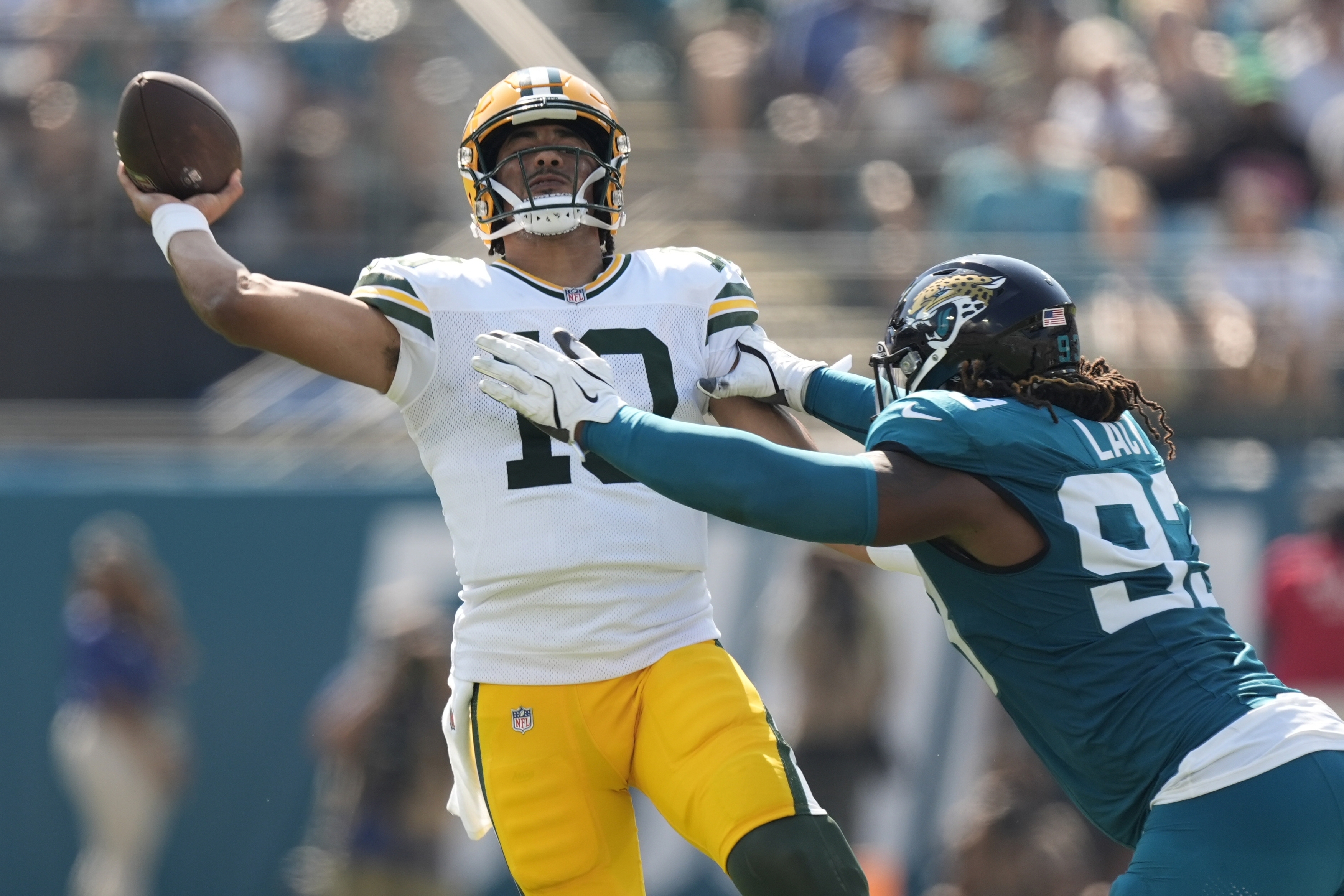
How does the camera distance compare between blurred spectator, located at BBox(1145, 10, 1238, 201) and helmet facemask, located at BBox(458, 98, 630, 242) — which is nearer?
helmet facemask, located at BBox(458, 98, 630, 242)

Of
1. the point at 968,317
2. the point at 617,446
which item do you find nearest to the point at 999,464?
the point at 968,317

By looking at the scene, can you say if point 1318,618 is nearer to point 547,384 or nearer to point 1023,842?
point 1023,842

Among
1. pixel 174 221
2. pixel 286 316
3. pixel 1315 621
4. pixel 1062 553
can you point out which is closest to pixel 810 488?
pixel 1062 553

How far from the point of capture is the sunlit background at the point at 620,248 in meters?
7.47

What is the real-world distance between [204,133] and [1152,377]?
514cm

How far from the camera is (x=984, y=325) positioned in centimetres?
330

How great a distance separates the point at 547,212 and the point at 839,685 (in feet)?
13.8

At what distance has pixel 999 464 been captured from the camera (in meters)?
3.05

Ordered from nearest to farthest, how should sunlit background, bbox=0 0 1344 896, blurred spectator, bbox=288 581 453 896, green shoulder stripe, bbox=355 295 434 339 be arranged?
1. green shoulder stripe, bbox=355 295 434 339
2. blurred spectator, bbox=288 581 453 896
3. sunlit background, bbox=0 0 1344 896

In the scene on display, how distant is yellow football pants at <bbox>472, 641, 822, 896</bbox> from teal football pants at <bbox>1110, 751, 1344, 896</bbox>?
2.39 feet

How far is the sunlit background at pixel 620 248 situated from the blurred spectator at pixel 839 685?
0.02 meters

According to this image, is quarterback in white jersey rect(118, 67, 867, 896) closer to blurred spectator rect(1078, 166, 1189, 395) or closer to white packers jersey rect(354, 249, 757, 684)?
white packers jersey rect(354, 249, 757, 684)

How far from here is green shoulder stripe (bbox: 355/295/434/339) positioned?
349 cm

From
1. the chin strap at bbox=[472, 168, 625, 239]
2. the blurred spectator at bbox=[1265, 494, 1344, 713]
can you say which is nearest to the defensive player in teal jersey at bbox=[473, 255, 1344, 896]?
the chin strap at bbox=[472, 168, 625, 239]
